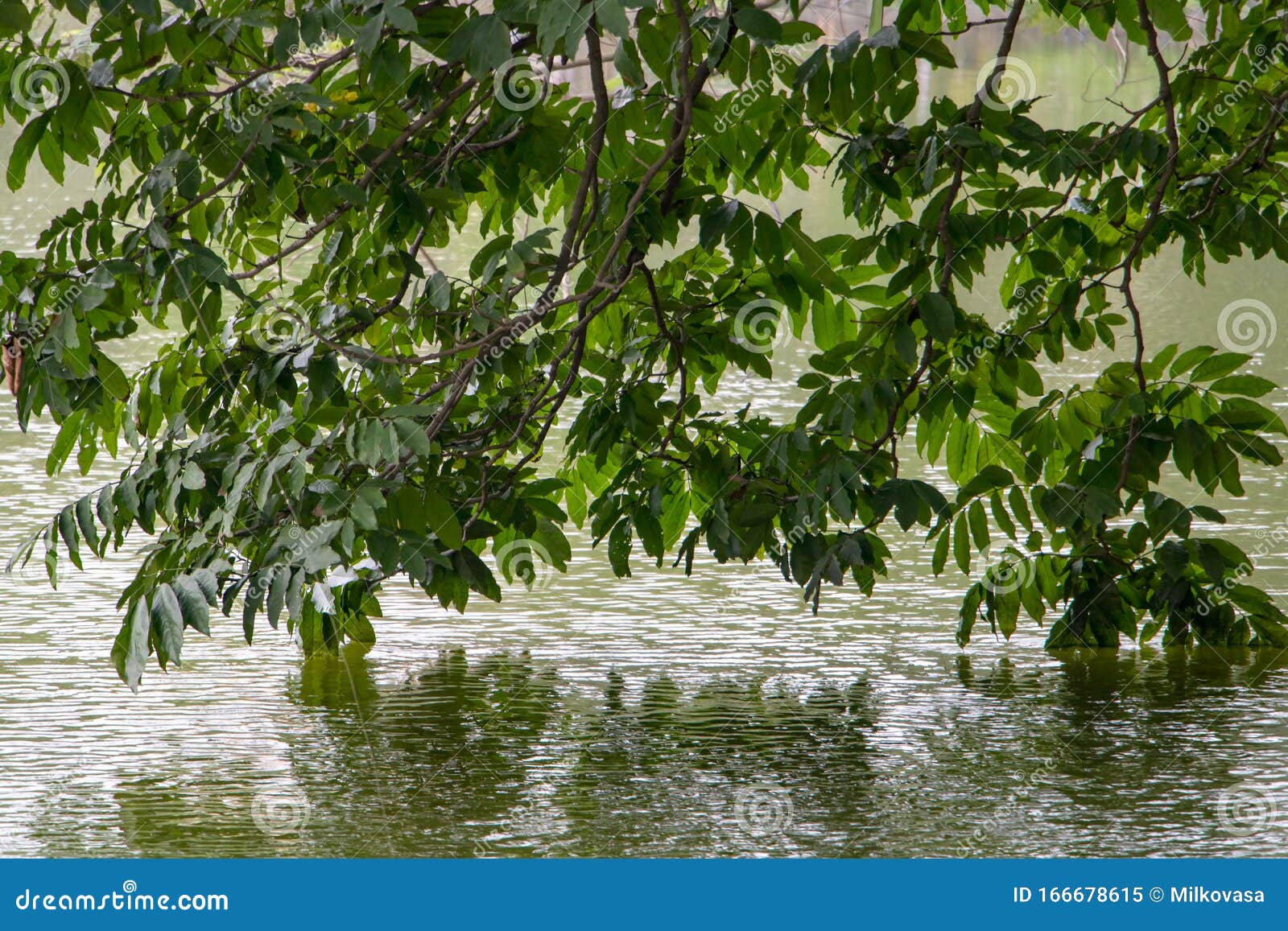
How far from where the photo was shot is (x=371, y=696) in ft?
14.3

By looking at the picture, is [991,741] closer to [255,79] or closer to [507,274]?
[507,274]

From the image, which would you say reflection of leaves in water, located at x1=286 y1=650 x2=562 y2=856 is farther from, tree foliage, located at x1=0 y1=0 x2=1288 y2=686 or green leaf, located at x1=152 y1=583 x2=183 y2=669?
green leaf, located at x1=152 y1=583 x2=183 y2=669

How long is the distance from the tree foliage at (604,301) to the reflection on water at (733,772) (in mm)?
311

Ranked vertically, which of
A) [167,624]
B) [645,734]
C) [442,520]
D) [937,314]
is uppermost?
[937,314]

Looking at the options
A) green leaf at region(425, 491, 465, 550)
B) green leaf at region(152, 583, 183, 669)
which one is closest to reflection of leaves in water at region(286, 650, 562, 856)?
green leaf at region(425, 491, 465, 550)

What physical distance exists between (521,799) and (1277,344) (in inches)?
274

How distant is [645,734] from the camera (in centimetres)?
404

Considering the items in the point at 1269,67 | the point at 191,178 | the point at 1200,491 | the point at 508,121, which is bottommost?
the point at 1200,491

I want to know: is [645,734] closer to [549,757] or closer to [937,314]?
[549,757]

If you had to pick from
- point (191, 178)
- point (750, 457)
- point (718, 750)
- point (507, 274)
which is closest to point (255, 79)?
point (191, 178)

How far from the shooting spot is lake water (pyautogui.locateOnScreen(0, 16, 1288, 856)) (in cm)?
336

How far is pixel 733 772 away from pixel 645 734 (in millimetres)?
349

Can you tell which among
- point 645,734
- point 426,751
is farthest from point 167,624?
point 645,734

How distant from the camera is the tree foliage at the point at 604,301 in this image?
3.14 meters
